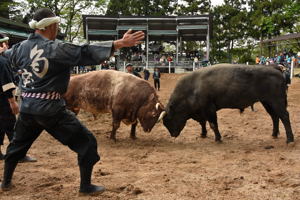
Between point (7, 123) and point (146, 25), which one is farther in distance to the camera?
point (146, 25)

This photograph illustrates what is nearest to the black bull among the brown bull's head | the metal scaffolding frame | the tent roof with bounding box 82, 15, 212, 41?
the brown bull's head

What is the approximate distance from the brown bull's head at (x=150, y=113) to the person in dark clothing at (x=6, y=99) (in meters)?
2.64

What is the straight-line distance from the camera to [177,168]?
536 cm

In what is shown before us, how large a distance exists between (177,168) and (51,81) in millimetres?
2573

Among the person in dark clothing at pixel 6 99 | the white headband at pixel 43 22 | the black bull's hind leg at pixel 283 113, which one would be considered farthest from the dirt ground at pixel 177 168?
the white headband at pixel 43 22

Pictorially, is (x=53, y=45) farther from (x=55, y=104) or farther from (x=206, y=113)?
(x=206, y=113)

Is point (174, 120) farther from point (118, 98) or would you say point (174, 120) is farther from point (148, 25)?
point (148, 25)

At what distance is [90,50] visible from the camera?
3.58 metres

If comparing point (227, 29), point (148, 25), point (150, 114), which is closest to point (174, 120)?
point (150, 114)

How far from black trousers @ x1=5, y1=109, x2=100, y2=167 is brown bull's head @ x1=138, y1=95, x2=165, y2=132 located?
3.67m

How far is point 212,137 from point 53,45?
5.45 meters

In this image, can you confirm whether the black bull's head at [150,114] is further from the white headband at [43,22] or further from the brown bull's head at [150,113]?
the white headband at [43,22]

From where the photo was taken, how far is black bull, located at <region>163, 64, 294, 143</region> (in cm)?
715

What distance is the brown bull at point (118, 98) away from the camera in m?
7.64
